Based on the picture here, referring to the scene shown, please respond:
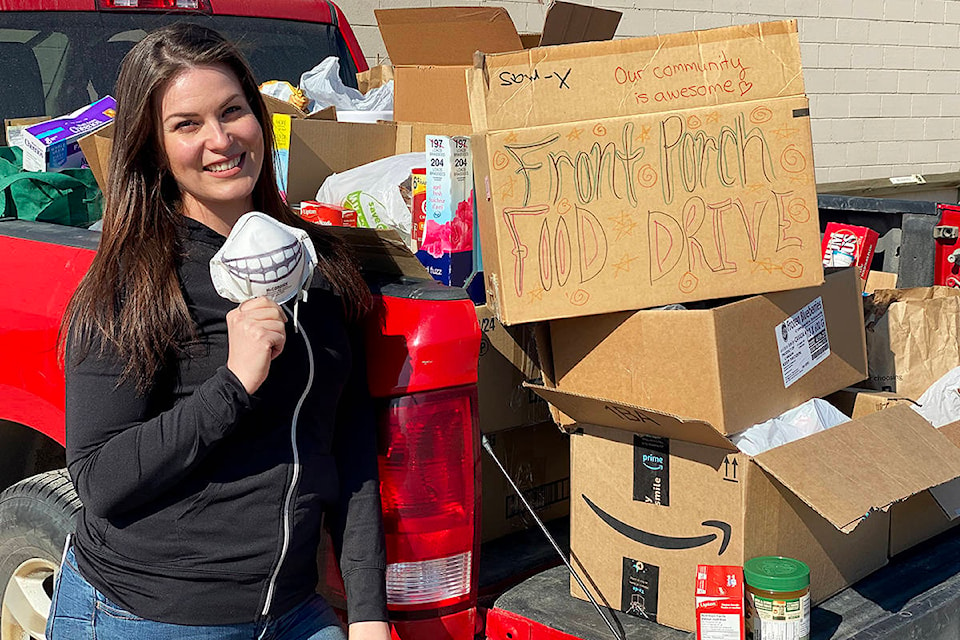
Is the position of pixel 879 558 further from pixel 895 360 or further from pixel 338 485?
pixel 338 485

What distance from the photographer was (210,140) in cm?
183

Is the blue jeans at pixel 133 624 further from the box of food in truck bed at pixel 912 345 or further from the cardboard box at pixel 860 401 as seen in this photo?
the box of food in truck bed at pixel 912 345

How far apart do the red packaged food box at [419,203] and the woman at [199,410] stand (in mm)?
822

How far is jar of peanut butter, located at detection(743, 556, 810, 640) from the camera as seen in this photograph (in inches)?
81.1

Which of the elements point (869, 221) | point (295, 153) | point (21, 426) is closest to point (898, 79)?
point (869, 221)

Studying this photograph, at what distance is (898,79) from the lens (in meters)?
9.41

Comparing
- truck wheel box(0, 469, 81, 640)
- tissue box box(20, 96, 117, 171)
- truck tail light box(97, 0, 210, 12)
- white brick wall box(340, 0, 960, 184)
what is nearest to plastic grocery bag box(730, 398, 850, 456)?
truck wheel box(0, 469, 81, 640)

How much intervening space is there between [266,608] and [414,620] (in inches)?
12.2

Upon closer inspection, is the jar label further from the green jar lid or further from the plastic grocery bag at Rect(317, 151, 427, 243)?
the plastic grocery bag at Rect(317, 151, 427, 243)

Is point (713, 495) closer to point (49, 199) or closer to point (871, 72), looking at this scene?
point (49, 199)

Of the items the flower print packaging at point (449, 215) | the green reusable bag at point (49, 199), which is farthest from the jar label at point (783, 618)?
the green reusable bag at point (49, 199)

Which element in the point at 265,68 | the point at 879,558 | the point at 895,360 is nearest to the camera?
the point at 879,558

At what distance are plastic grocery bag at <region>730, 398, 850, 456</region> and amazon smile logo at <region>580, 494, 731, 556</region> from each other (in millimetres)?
193

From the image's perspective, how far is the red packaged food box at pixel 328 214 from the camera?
2943 millimetres
